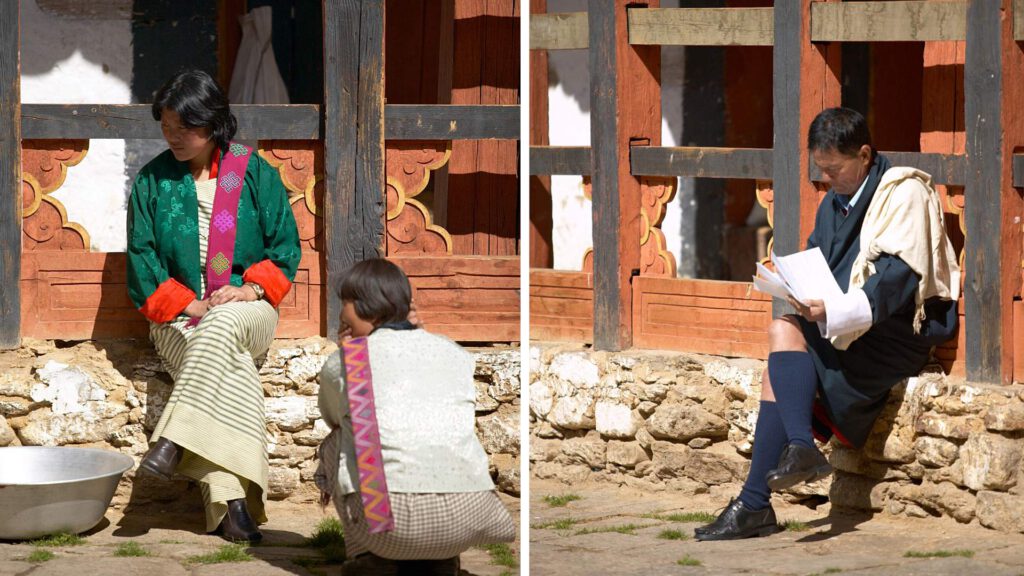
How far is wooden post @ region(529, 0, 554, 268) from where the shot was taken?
7.11 meters

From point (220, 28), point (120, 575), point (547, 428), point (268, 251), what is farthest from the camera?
point (220, 28)

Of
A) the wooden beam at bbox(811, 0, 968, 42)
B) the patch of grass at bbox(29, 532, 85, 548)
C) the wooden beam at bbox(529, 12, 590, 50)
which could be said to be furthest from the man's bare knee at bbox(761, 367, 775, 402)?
the patch of grass at bbox(29, 532, 85, 548)

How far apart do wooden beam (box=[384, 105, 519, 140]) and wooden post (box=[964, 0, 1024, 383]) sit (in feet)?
5.71

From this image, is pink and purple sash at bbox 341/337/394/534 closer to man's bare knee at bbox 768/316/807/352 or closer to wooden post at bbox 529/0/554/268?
man's bare knee at bbox 768/316/807/352

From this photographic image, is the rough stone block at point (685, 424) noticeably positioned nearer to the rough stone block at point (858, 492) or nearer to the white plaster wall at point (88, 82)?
the rough stone block at point (858, 492)

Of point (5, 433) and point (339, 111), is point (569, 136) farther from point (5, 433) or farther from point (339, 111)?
point (5, 433)

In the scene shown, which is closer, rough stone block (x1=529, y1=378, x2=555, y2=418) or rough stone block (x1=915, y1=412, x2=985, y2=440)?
rough stone block (x1=915, y1=412, x2=985, y2=440)

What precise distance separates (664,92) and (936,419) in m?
4.31

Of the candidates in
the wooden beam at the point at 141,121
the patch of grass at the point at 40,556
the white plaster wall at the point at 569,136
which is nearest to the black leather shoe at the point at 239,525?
the patch of grass at the point at 40,556

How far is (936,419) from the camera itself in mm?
5527

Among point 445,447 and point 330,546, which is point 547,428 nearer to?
point 330,546

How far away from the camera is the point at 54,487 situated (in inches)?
207

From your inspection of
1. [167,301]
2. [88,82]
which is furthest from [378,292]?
[88,82]

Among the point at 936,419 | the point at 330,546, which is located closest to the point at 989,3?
the point at 936,419
